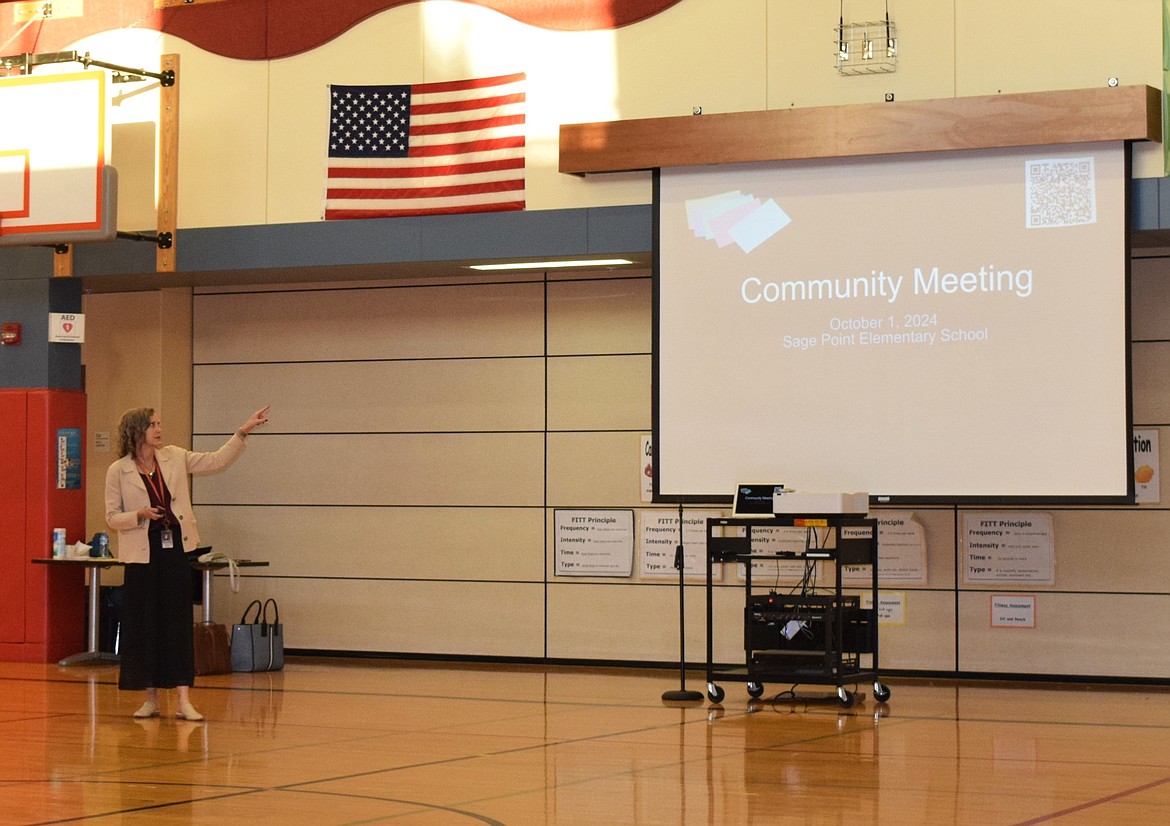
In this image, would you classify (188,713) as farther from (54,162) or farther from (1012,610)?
(1012,610)

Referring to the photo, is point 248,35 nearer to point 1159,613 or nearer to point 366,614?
point 366,614

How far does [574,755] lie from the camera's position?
646 cm

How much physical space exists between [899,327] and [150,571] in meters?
4.15

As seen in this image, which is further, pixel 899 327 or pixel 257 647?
pixel 257 647

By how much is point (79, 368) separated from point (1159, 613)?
724cm

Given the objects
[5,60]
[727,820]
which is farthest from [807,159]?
[5,60]

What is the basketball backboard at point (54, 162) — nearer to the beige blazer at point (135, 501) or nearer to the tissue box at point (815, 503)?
the beige blazer at point (135, 501)

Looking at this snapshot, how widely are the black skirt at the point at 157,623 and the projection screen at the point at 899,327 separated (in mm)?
2775

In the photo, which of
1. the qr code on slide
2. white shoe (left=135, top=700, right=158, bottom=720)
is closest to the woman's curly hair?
white shoe (left=135, top=700, right=158, bottom=720)

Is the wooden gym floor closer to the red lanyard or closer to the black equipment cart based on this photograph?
the black equipment cart

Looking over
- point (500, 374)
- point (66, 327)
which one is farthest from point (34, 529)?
point (500, 374)

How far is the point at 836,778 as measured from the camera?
585 centimetres

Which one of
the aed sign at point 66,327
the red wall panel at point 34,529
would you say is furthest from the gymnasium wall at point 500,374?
the red wall panel at point 34,529

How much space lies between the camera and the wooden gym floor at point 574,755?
16.9ft
